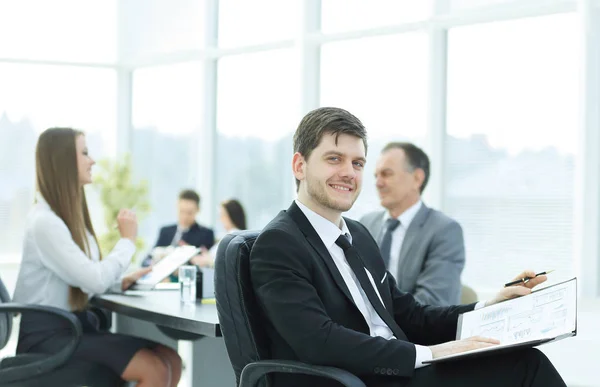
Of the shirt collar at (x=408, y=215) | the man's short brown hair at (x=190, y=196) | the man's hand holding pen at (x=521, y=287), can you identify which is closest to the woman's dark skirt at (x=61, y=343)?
the shirt collar at (x=408, y=215)

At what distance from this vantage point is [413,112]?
6.59m

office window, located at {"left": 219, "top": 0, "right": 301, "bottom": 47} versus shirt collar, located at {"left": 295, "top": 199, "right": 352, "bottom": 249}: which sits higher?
office window, located at {"left": 219, "top": 0, "right": 301, "bottom": 47}

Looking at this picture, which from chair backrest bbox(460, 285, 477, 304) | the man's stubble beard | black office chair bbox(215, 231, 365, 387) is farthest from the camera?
chair backrest bbox(460, 285, 477, 304)

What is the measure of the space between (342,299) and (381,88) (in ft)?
15.5

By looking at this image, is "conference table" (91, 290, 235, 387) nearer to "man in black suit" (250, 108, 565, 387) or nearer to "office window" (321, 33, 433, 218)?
"man in black suit" (250, 108, 565, 387)

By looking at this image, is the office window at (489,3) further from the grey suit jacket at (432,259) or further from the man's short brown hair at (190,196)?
the man's short brown hair at (190,196)

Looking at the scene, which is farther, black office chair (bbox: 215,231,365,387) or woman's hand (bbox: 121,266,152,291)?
woman's hand (bbox: 121,266,152,291)

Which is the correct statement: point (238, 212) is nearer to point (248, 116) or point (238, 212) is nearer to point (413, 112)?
point (248, 116)

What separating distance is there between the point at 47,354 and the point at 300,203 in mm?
1355

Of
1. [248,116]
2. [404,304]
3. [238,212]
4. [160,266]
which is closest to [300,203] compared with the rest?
[404,304]

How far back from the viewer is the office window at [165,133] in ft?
28.2

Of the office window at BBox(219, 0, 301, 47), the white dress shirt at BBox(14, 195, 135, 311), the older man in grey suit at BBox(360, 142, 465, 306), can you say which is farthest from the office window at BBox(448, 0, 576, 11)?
the white dress shirt at BBox(14, 195, 135, 311)

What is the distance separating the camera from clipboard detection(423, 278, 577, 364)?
1940mm

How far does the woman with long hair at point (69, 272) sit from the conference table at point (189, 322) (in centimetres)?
11
